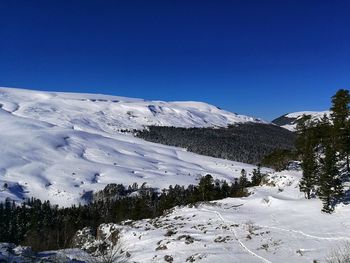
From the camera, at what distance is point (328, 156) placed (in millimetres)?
51531

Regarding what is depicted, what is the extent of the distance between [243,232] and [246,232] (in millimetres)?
403

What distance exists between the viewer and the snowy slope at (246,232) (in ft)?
127

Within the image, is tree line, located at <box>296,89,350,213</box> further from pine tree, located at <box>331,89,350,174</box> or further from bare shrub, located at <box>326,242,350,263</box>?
bare shrub, located at <box>326,242,350,263</box>

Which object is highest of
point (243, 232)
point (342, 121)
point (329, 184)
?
point (342, 121)

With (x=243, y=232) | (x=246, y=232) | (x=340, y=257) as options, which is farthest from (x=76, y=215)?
(x=340, y=257)

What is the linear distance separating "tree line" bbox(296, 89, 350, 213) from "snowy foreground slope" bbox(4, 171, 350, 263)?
2.20m

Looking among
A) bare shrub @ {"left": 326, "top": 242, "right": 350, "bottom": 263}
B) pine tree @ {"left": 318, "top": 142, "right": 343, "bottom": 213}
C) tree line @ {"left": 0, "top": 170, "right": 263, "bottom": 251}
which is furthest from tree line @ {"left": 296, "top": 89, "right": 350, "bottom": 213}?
tree line @ {"left": 0, "top": 170, "right": 263, "bottom": 251}

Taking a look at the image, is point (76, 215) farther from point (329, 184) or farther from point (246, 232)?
point (329, 184)

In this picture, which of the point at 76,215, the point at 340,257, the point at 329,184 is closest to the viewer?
the point at 340,257

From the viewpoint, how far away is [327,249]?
122ft

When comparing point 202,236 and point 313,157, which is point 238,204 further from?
point 202,236

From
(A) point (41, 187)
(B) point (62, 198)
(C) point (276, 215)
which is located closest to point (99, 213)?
(B) point (62, 198)

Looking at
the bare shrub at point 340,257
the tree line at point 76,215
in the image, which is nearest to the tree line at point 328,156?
the bare shrub at point 340,257

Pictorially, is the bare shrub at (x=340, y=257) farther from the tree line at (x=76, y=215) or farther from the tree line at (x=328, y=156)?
the tree line at (x=76, y=215)
